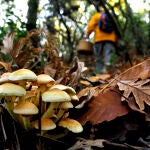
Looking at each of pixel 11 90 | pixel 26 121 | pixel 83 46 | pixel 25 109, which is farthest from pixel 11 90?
pixel 83 46

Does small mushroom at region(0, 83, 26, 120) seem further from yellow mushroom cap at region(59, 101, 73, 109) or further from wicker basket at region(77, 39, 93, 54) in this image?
wicker basket at region(77, 39, 93, 54)

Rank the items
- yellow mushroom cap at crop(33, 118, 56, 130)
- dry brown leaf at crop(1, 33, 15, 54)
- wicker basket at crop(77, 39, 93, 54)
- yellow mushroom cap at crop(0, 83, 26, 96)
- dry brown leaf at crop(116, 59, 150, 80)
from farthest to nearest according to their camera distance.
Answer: wicker basket at crop(77, 39, 93, 54), dry brown leaf at crop(1, 33, 15, 54), dry brown leaf at crop(116, 59, 150, 80), yellow mushroom cap at crop(33, 118, 56, 130), yellow mushroom cap at crop(0, 83, 26, 96)

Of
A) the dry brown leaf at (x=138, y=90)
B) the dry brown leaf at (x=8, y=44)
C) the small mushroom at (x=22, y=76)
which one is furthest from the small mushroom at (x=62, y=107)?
the dry brown leaf at (x=8, y=44)

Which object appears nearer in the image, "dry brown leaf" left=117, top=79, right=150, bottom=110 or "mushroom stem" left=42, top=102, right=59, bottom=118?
"mushroom stem" left=42, top=102, right=59, bottom=118

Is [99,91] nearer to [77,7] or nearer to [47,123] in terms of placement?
[47,123]

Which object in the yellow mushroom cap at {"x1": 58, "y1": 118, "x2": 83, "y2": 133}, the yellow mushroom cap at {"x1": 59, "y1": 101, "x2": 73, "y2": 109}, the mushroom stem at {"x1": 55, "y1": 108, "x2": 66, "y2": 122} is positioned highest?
the yellow mushroom cap at {"x1": 59, "y1": 101, "x2": 73, "y2": 109}

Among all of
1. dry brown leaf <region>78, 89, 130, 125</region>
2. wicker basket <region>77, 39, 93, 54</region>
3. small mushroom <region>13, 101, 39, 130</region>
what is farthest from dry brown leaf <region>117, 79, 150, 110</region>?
wicker basket <region>77, 39, 93, 54</region>

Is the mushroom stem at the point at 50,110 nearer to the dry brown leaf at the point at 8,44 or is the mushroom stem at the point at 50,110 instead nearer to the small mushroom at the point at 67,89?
the small mushroom at the point at 67,89
